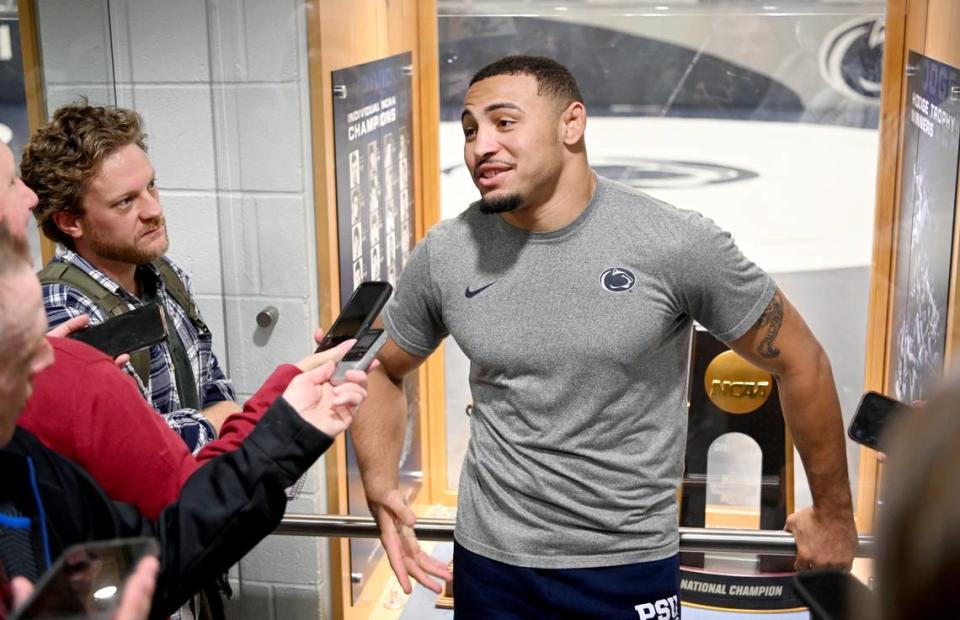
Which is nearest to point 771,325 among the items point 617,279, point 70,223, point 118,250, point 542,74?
point 617,279

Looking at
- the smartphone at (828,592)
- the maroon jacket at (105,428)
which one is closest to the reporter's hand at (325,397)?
the maroon jacket at (105,428)

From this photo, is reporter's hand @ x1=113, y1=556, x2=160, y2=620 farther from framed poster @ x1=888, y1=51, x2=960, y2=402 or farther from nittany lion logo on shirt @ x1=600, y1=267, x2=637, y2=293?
framed poster @ x1=888, y1=51, x2=960, y2=402

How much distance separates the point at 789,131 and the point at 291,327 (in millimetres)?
1423

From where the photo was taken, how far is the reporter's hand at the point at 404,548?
1.97 metres

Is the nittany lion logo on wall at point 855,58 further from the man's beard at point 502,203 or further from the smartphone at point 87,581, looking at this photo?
the smartphone at point 87,581

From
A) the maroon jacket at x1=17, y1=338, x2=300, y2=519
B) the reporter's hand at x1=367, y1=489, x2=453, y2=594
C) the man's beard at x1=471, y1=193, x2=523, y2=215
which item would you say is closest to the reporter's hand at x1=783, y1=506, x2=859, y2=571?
the reporter's hand at x1=367, y1=489, x2=453, y2=594

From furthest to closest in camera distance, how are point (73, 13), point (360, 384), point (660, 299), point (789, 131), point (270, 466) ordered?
point (789, 131)
point (73, 13)
point (660, 299)
point (360, 384)
point (270, 466)

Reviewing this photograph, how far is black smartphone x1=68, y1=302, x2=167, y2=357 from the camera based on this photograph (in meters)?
1.84

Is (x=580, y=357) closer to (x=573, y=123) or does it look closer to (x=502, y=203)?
(x=502, y=203)

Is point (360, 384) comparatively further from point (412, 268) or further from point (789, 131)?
point (789, 131)

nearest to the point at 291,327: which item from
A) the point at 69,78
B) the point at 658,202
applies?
the point at 69,78

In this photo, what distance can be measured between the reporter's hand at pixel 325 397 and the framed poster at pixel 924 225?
1.66 meters

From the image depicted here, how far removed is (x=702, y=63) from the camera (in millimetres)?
2955

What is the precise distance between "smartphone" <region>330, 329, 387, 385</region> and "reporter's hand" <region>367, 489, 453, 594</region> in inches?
13.9
